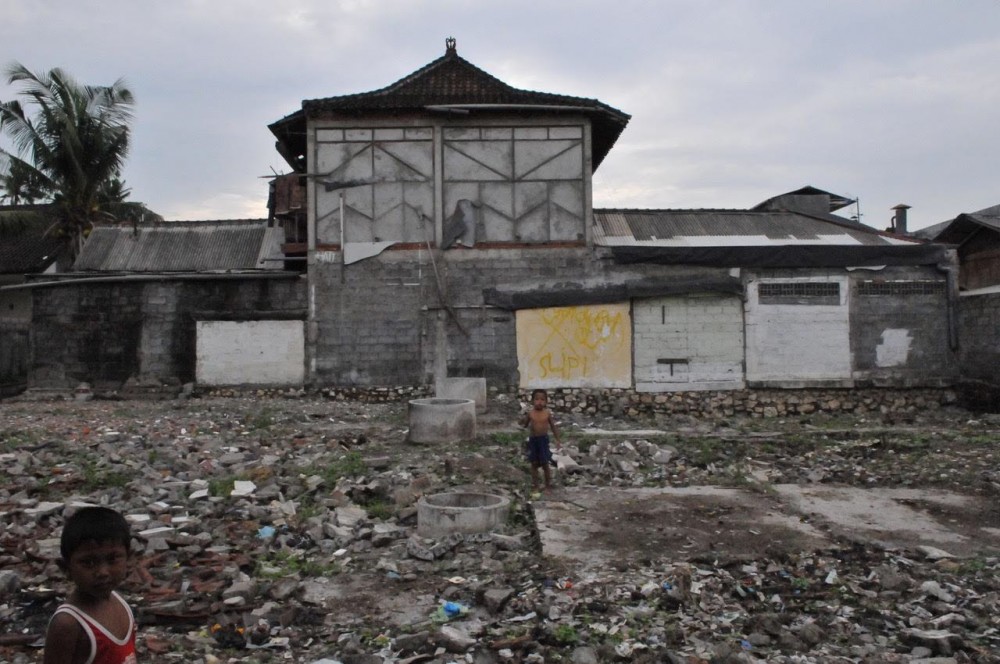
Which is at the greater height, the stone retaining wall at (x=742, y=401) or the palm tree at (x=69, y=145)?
the palm tree at (x=69, y=145)

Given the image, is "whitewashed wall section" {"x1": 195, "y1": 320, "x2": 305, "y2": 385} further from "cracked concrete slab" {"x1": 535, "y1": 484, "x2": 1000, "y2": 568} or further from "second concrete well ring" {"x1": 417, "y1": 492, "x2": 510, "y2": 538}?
"second concrete well ring" {"x1": 417, "y1": 492, "x2": 510, "y2": 538}

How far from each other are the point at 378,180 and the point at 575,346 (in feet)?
18.5

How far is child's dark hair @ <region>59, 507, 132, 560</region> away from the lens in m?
2.55

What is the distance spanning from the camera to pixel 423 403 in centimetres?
1132

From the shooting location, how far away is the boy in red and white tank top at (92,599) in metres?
2.50

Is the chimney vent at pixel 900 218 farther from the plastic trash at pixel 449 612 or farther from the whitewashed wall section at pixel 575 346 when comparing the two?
the plastic trash at pixel 449 612

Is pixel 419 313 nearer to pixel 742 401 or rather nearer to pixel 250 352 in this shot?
pixel 250 352

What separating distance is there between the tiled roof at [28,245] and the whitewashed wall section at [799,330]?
2342 cm

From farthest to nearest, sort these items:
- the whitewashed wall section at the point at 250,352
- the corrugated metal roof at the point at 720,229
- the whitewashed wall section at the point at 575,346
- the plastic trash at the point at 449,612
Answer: the corrugated metal roof at the point at 720,229
the whitewashed wall section at the point at 250,352
the whitewashed wall section at the point at 575,346
the plastic trash at the point at 449,612

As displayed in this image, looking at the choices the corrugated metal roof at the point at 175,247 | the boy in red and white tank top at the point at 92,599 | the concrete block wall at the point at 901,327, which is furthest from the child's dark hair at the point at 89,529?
the corrugated metal roof at the point at 175,247

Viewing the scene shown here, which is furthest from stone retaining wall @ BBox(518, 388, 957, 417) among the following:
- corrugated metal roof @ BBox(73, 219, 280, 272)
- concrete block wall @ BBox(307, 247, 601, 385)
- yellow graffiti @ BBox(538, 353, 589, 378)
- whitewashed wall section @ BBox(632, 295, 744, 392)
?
corrugated metal roof @ BBox(73, 219, 280, 272)

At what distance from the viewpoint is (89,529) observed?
8.45 ft

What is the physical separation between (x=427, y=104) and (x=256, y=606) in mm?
13180

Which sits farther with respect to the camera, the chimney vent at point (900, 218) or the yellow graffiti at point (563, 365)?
the chimney vent at point (900, 218)
